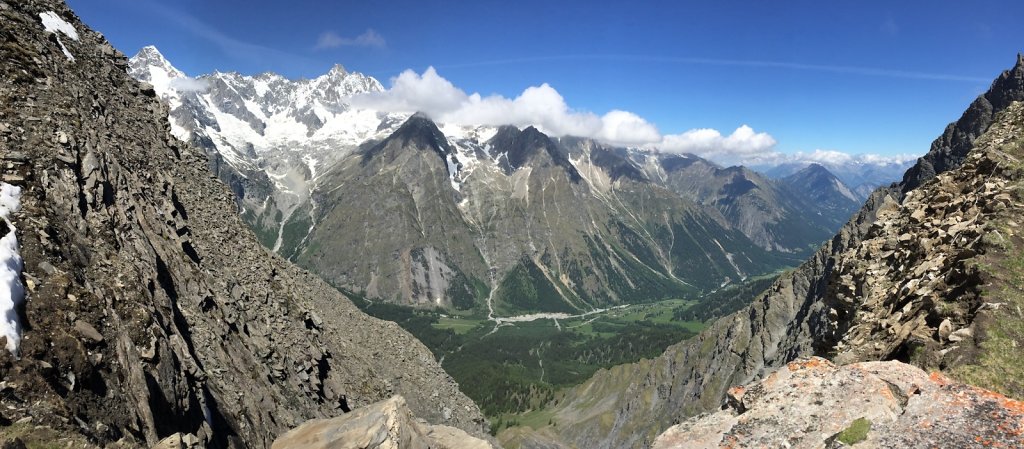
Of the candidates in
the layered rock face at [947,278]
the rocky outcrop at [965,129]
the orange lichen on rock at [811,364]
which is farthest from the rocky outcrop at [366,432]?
the rocky outcrop at [965,129]

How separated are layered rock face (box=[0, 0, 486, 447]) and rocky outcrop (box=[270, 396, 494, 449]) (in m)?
6.05

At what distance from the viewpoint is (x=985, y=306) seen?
24.4 metres

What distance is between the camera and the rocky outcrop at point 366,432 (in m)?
26.0

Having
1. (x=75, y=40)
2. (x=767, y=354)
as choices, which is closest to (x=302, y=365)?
(x=75, y=40)

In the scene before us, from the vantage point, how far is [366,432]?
2631 centimetres

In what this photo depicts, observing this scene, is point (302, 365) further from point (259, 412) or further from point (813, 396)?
point (813, 396)

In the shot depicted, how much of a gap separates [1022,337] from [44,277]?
4126cm

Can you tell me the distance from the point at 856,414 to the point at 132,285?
36.2 meters

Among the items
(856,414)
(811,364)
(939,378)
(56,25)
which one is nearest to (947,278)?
(939,378)

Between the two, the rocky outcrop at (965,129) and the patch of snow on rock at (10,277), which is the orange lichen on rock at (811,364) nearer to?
the patch of snow on rock at (10,277)

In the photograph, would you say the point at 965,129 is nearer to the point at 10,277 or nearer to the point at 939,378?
the point at 939,378

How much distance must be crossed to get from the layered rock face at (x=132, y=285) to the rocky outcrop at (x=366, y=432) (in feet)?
19.8

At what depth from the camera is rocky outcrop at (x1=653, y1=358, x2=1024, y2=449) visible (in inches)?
755

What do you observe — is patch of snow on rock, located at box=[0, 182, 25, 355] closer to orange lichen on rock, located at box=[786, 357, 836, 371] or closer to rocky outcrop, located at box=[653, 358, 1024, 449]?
rocky outcrop, located at box=[653, 358, 1024, 449]
